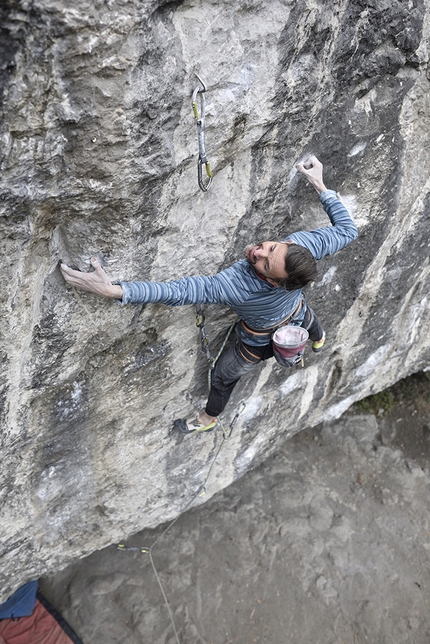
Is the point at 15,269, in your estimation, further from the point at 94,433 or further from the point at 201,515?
the point at 201,515

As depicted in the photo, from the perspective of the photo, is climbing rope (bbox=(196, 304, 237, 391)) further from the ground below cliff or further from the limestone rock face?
the ground below cliff

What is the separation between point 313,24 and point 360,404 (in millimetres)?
6396

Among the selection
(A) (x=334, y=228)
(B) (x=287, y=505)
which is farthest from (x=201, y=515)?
(A) (x=334, y=228)

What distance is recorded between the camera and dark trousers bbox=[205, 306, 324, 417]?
3978 mm

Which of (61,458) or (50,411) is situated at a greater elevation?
(50,411)

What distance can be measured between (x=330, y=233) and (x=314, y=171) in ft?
1.37

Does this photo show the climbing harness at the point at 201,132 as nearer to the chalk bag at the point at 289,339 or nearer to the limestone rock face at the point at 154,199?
the limestone rock face at the point at 154,199

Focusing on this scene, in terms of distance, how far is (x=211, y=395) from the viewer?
175 inches

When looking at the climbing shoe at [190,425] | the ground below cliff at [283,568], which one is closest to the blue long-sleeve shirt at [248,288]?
the climbing shoe at [190,425]

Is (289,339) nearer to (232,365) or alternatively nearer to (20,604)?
(232,365)

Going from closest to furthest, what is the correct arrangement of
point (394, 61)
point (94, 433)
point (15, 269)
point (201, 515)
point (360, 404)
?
point (15, 269) < point (394, 61) < point (94, 433) < point (201, 515) < point (360, 404)

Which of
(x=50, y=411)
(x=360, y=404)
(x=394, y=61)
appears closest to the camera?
(x=394, y=61)

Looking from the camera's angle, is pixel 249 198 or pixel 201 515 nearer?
pixel 249 198

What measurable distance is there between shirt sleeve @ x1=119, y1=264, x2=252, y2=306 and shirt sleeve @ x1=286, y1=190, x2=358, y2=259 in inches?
18.9
